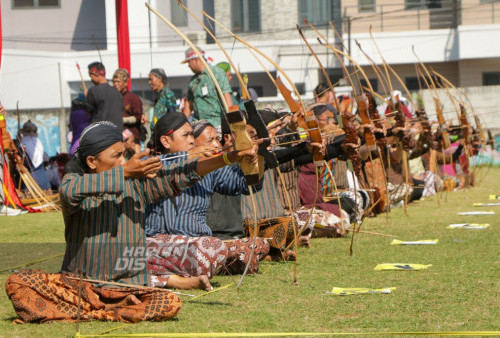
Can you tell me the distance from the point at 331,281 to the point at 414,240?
6.35 feet

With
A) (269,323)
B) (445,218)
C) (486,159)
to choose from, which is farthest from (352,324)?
(486,159)

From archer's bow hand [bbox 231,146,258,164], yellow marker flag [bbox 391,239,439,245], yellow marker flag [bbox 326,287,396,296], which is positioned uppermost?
archer's bow hand [bbox 231,146,258,164]

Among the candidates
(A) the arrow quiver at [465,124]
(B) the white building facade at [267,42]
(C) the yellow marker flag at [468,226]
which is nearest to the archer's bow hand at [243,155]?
(C) the yellow marker flag at [468,226]

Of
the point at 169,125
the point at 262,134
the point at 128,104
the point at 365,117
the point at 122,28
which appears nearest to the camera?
the point at 262,134

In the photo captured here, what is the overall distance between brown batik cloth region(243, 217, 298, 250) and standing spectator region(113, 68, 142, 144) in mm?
3688

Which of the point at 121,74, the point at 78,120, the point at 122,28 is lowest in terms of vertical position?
the point at 78,120

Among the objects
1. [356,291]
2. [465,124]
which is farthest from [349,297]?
[465,124]

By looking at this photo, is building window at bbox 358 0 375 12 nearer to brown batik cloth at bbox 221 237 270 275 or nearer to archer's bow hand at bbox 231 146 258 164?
brown batik cloth at bbox 221 237 270 275

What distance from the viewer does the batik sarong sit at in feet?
14.7

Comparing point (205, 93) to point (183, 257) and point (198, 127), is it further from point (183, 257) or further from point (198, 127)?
point (183, 257)

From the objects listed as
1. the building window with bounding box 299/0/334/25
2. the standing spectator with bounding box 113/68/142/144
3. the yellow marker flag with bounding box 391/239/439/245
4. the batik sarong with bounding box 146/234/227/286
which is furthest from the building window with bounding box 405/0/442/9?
the batik sarong with bounding box 146/234/227/286

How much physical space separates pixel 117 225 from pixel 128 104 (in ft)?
18.3

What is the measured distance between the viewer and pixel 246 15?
24203 millimetres

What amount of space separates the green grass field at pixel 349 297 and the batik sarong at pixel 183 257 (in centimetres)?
17
